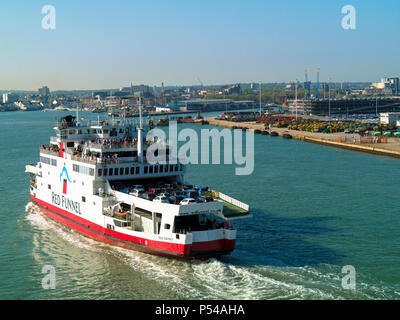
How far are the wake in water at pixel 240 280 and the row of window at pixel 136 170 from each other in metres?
4.97

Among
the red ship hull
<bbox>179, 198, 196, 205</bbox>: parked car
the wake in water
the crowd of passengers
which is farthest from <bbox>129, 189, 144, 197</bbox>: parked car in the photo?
<bbox>179, 198, 196, 205</bbox>: parked car

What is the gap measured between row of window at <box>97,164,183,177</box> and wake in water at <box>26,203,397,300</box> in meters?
4.97

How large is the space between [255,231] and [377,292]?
29.5 feet

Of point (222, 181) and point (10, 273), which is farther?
point (222, 181)

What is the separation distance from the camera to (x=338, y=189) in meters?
38.1

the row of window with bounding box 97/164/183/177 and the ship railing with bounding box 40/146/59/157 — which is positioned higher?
the ship railing with bounding box 40/146/59/157

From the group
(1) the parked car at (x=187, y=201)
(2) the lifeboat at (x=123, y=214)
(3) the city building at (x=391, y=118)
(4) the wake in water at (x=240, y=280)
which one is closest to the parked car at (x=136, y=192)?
(2) the lifeboat at (x=123, y=214)

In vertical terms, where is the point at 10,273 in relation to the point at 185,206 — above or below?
below

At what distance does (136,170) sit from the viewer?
1097 inches

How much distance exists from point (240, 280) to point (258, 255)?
3089 mm

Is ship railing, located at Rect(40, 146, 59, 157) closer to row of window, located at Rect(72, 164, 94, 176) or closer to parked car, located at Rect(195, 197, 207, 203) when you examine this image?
row of window, located at Rect(72, 164, 94, 176)

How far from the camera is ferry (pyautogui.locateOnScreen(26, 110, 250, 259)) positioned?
888 inches
